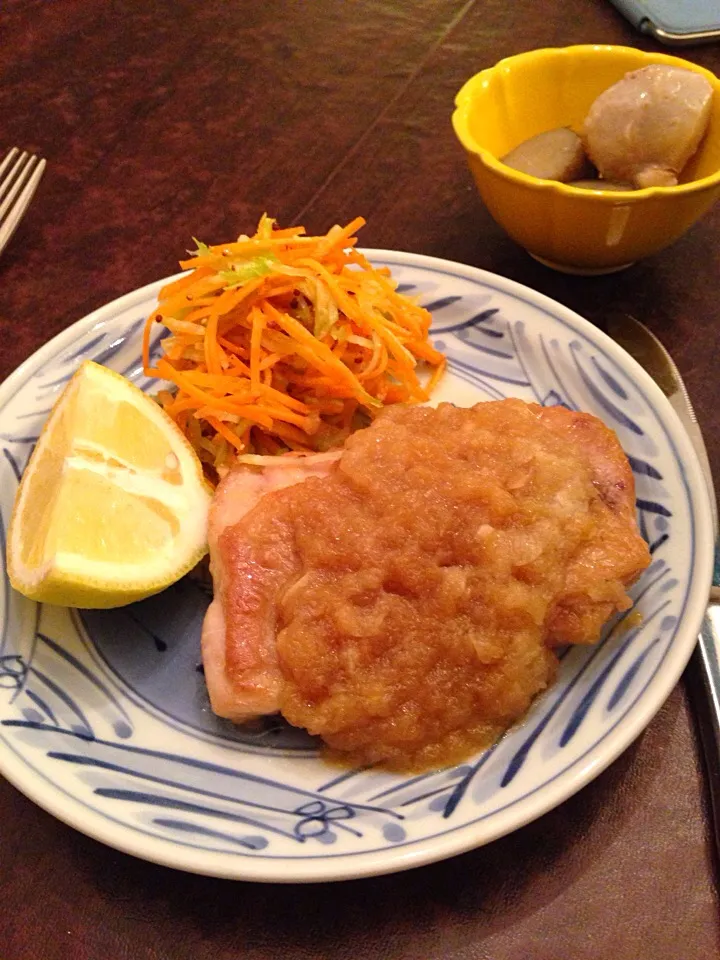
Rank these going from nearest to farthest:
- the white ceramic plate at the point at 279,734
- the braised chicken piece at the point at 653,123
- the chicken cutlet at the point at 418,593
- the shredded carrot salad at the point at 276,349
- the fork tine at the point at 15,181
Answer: the white ceramic plate at the point at 279,734 → the chicken cutlet at the point at 418,593 → the shredded carrot salad at the point at 276,349 → the braised chicken piece at the point at 653,123 → the fork tine at the point at 15,181

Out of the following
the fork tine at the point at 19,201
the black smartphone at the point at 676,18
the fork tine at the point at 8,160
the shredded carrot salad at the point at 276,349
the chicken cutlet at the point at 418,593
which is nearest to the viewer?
the chicken cutlet at the point at 418,593

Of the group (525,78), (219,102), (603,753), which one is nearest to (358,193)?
(525,78)

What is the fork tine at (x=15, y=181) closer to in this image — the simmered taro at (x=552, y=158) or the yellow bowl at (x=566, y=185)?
the yellow bowl at (x=566, y=185)

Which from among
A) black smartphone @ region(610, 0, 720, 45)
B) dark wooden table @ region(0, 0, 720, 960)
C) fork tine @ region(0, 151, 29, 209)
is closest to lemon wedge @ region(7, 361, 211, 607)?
dark wooden table @ region(0, 0, 720, 960)

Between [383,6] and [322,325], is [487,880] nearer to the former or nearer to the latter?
[322,325]

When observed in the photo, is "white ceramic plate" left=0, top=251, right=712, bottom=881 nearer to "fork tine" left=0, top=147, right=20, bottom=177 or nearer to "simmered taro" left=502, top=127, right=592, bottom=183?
"simmered taro" left=502, top=127, right=592, bottom=183

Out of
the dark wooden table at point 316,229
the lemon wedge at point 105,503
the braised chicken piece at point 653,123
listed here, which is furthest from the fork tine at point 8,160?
the braised chicken piece at point 653,123

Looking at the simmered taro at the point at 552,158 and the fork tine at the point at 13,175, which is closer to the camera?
the simmered taro at the point at 552,158
